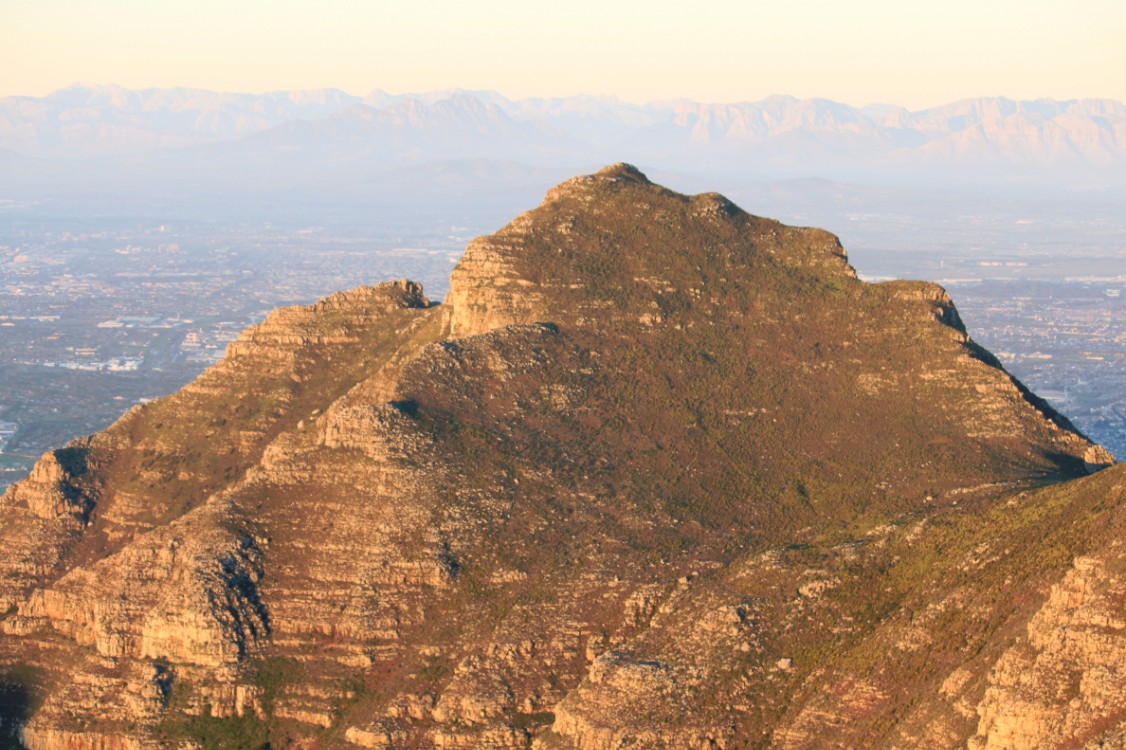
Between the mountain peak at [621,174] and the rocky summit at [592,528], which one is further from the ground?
the mountain peak at [621,174]

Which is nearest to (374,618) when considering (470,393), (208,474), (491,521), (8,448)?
(491,521)

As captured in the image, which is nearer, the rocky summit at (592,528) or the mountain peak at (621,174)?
the rocky summit at (592,528)

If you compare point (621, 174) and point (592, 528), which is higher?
point (621, 174)

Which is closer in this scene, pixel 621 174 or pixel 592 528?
pixel 592 528

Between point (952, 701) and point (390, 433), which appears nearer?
point (952, 701)

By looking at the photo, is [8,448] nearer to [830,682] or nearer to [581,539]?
[581,539]

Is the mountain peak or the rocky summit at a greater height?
the mountain peak

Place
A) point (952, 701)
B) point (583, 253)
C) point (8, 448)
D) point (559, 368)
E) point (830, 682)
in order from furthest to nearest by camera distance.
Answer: point (8, 448) < point (583, 253) < point (559, 368) < point (830, 682) < point (952, 701)

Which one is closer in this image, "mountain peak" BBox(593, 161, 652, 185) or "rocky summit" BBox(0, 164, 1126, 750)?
"rocky summit" BBox(0, 164, 1126, 750)
